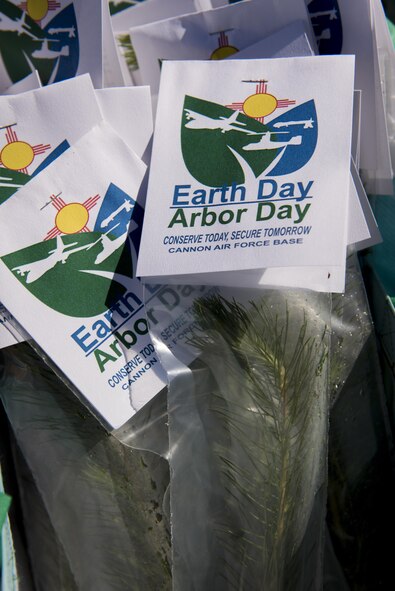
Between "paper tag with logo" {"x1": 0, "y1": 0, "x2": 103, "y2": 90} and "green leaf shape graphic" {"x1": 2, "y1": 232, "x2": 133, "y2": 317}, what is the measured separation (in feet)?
0.76

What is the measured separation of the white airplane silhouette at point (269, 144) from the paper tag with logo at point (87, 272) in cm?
13

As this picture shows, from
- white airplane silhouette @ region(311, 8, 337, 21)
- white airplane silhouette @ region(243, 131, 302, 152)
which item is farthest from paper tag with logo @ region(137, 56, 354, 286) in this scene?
white airplane silhouette @ region(311, 8, 337, 21)

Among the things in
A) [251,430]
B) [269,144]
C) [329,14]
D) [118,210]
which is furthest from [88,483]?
[329,14]

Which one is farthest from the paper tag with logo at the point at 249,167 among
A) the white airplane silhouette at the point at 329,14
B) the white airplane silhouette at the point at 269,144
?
the white airplane silhouette at the point at 329,14

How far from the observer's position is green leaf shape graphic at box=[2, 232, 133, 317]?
76cm

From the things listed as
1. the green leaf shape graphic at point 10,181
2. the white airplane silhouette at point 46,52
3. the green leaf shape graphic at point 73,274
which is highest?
the white airplane silhouette at point 46,52

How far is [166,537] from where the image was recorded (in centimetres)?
81

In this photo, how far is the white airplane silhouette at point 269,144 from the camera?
2.54 feet

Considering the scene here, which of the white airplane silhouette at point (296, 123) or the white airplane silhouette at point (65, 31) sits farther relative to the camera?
the white airplane silhouette at point (65, 31)

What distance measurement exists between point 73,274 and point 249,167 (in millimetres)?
231

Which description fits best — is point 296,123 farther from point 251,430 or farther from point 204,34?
point 251,430

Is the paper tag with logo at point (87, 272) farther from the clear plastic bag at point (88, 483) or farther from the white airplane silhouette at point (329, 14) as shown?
the white airplane silhouette at point (329, 14)

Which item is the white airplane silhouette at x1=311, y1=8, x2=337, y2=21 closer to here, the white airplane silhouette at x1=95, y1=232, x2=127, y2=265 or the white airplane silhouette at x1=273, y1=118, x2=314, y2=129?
the white airplane silhouette at x1=273, y1=118, x2=314, y2=129

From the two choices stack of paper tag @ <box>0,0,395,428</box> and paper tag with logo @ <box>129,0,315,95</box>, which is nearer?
stack of paper tag @ <box>0,0,395,428</box>
